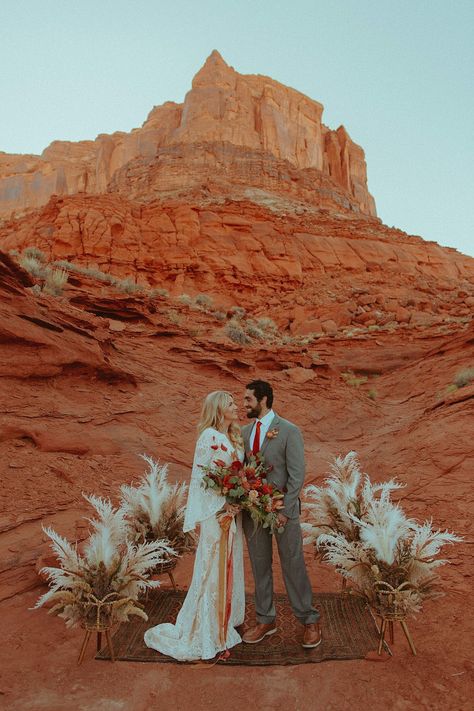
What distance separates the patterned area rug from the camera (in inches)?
139

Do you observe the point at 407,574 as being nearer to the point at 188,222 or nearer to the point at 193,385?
the point at 193,385

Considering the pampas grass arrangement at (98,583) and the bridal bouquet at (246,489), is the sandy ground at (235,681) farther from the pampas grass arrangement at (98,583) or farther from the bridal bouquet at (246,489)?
the bridal bouquet at (246,489)

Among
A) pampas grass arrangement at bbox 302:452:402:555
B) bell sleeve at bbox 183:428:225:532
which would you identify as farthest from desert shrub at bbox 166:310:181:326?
bell sleeve at bbox 183:428:225:532

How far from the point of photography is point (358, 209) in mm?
50469

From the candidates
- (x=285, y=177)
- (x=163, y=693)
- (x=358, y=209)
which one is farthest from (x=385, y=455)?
(x=358, y=209)

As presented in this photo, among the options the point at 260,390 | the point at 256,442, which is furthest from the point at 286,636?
the point at 260,390

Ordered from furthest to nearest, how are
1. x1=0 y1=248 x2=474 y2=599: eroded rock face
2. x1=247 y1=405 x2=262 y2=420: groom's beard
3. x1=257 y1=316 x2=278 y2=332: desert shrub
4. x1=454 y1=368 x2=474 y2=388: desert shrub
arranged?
x1=257 y1=316 x2=278 y2=332: desert shrub
x1=454 y1=368 x2=474 y2=388: desert shrub
x1=0 y1=248 x2=474 y2=599: eroded rock face
x1=247 y1=405 x2=262 y2=420: groom's beard

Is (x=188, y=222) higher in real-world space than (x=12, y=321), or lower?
higher

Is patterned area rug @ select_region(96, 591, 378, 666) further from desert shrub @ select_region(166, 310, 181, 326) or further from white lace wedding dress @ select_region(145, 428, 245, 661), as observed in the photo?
desert shrub @ select_region(166, 310, 181, 326)

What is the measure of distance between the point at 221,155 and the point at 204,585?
50.4 m

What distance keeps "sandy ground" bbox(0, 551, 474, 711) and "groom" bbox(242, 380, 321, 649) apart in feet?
1.44

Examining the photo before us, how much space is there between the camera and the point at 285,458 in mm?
3914

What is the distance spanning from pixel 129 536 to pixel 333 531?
83.1 inches

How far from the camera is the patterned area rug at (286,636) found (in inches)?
139
